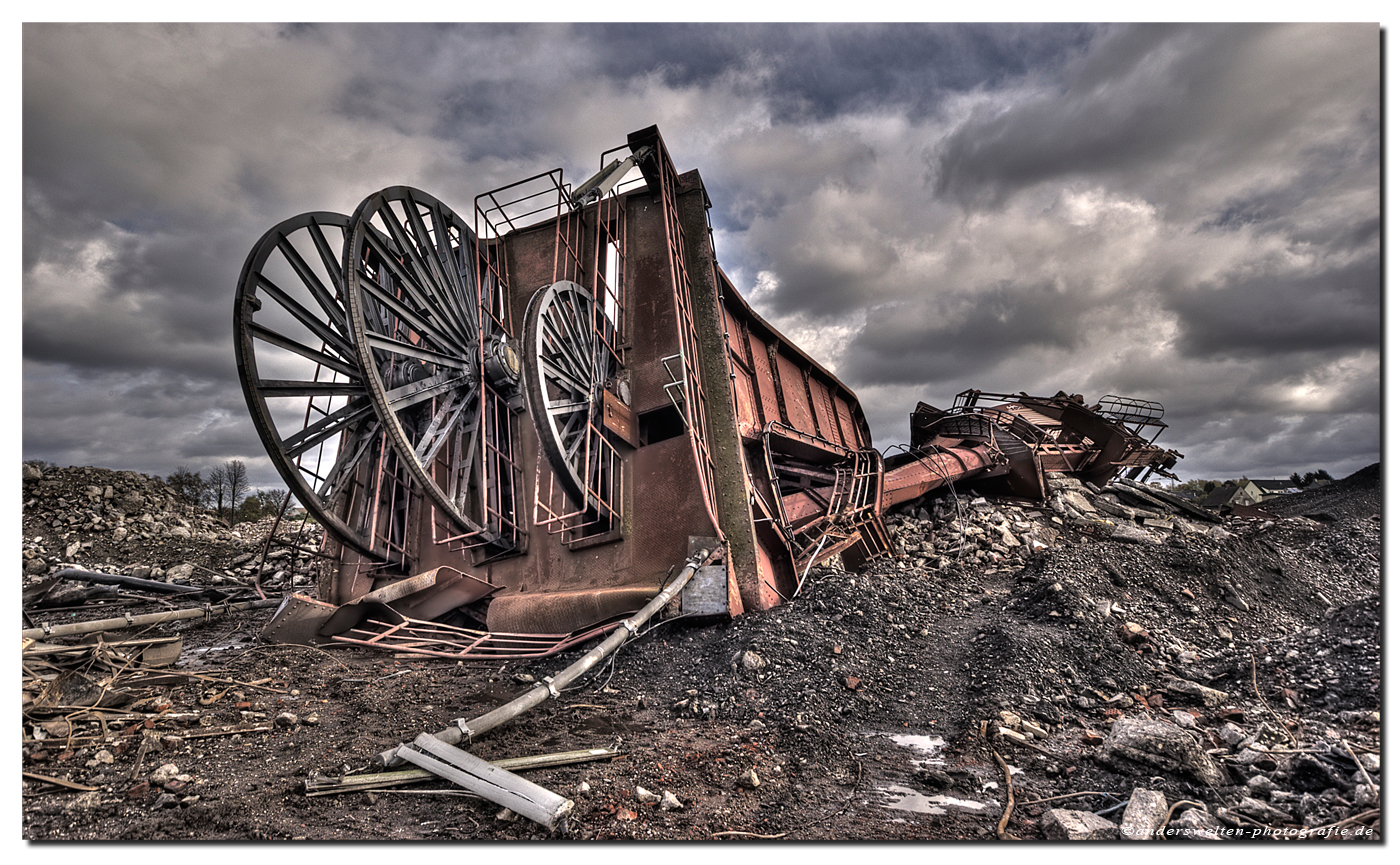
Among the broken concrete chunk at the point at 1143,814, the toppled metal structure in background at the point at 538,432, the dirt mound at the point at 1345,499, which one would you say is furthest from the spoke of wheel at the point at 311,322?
the dirt mound at the point at 1345,499

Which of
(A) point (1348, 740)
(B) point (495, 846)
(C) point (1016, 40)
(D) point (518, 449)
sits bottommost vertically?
(B) point (495, 846)

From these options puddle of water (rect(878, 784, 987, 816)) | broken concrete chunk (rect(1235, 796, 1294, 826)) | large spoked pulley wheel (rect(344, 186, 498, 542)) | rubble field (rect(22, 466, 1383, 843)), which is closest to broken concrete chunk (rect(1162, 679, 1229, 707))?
rubble field (rect(22, 466, 1383, 843))

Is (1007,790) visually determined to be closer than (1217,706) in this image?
Yes

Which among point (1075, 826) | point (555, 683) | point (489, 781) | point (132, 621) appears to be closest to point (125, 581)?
point (132, 621)

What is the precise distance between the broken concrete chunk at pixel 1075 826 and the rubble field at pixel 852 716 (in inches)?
0.4

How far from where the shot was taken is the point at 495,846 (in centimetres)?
242

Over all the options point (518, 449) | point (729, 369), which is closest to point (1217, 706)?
point (729, 369)

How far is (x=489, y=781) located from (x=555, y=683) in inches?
52.3

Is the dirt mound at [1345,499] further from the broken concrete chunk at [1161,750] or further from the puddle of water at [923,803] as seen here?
the puddle of water at [923,803]

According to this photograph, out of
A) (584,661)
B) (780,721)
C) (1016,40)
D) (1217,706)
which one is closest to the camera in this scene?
(1016,40)

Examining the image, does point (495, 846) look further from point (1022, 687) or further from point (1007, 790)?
point (1022, 687)

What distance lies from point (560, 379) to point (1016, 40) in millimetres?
5120

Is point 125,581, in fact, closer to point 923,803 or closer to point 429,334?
point 429,334

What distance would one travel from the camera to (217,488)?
666 inches
